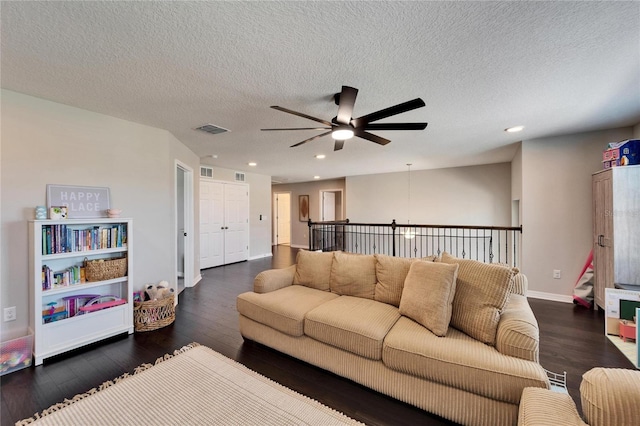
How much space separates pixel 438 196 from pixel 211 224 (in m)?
5.63

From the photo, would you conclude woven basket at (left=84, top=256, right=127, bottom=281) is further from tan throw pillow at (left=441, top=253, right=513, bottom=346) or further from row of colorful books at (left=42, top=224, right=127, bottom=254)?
tan throw pillow at (left=441, top=253, right=513, bottom=346)

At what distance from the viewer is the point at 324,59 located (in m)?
1.86

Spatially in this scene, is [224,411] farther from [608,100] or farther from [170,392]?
[608,100]

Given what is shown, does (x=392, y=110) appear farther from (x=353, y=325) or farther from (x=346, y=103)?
(x=353, y=325)

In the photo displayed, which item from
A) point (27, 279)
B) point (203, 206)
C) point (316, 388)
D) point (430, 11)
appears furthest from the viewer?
point (203, 206)

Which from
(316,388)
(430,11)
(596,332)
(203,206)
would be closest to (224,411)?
(316,388)

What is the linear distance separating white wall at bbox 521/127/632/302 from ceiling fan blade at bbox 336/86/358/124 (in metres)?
3.44

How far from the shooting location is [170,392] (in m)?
1.85

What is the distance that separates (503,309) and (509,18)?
5.93ft

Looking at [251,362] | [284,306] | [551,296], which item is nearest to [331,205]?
[551,296]

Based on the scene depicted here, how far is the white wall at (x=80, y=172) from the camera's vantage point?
7.68 feet

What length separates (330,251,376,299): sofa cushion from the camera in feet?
8.36

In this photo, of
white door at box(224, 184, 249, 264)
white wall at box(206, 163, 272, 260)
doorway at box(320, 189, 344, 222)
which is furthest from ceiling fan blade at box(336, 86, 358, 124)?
doorway at box(320, 189, 344, 222)

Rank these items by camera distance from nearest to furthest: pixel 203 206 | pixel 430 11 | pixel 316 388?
pixel 430 11 < pixel 316 388 < pixel 203 206
